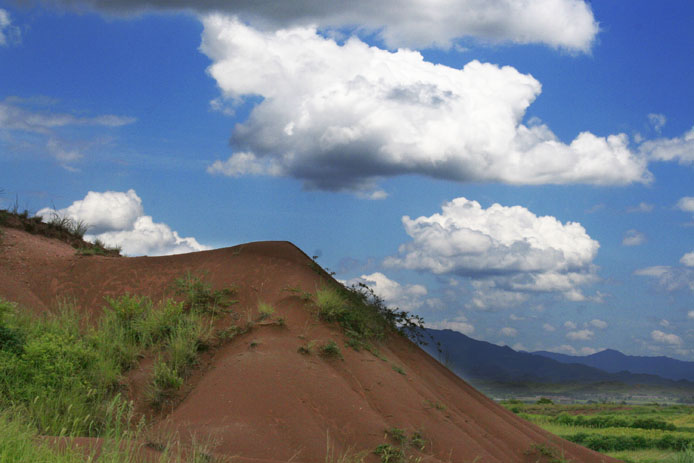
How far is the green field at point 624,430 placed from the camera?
80.0 ft

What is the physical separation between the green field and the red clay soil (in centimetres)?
588

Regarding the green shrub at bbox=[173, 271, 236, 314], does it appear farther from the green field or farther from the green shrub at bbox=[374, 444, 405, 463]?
the green field

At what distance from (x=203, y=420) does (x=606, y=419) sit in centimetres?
3059

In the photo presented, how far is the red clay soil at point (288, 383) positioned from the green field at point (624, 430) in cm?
588

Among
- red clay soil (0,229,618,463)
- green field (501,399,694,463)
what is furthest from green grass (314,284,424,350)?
green field (501,399,694,463)

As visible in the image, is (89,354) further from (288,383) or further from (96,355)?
(288,383)

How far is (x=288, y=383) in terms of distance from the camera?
418 inches

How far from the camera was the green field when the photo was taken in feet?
80.0

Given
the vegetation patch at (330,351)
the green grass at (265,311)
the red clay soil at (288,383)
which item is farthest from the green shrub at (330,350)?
the green grass at (265,311)

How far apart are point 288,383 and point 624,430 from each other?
1020 inches

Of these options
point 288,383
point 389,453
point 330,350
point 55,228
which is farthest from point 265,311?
point 55,228

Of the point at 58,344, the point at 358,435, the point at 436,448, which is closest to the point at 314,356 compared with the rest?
the point at 358,435

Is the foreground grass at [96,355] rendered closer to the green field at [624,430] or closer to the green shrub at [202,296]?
the green shrub at [202,296]

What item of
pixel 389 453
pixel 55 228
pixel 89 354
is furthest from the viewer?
pixel 55 228
